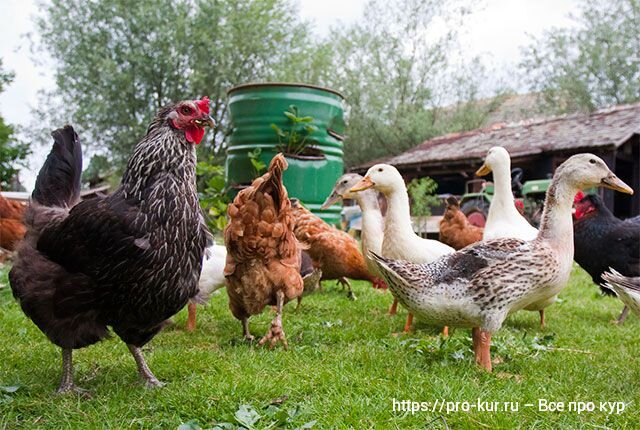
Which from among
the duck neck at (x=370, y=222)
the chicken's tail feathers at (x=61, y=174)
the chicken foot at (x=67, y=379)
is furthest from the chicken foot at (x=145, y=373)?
the duck neck at (x=370, y=222)

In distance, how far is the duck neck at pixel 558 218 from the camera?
362 centimetres

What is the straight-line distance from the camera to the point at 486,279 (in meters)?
3.33

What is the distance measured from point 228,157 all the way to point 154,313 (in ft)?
18.1

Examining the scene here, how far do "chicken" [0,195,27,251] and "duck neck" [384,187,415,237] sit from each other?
559 centimetres

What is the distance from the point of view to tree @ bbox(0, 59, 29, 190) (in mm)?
18234

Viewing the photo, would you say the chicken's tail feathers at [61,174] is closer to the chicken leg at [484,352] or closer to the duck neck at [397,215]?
the duck neck at [397,215]

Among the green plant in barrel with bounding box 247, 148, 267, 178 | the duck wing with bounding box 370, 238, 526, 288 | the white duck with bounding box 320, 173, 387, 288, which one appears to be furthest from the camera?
the green plant in barrel with bounding box 247, 148, 267, 178

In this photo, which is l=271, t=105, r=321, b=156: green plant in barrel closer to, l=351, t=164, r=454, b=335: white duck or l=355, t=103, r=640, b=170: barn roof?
l=351, t=164, r=454, b=335: white duck

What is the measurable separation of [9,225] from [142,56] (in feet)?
45.4

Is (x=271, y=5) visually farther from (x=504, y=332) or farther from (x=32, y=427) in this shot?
(x=32, y=427)

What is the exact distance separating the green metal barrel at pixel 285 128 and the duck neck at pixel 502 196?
10.9 feet

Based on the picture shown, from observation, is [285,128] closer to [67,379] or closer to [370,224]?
[370,224]

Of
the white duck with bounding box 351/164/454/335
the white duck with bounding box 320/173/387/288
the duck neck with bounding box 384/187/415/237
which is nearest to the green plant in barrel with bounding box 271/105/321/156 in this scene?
the white duck with bounding box 320/173/387/288

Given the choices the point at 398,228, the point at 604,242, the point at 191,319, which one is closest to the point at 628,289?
the point at 398,228
